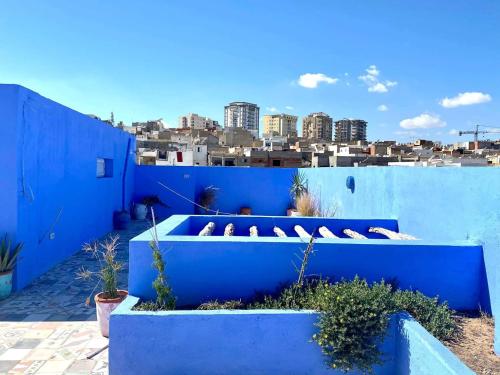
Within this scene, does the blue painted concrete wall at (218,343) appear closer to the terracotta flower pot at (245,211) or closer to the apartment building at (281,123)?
the terracotta flower pot at (245,211)

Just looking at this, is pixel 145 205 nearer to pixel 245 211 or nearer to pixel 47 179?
pixel 245 211

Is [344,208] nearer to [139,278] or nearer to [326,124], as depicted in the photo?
[139,278]

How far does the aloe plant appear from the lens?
17.7ft

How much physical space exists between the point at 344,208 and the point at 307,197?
106 inches

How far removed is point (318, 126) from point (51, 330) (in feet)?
282

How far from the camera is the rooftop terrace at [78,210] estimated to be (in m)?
3.90

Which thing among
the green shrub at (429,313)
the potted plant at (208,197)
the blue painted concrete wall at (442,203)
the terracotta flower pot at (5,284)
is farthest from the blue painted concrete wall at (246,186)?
the green shrub at (429,313)

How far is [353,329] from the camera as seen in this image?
3160 millimetres

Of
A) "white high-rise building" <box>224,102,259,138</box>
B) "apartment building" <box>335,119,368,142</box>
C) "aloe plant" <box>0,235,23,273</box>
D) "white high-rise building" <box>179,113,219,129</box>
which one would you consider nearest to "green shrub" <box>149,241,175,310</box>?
"aloe plant" <box>0,235,23,273</box>

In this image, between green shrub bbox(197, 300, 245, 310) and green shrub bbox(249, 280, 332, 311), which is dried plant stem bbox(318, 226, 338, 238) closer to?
green shrub bbox(249, 280, 332, 311)

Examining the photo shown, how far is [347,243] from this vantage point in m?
4.02

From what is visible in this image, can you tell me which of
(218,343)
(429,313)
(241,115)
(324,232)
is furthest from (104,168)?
(241,115)

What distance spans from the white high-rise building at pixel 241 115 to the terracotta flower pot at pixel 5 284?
8256 centimetres

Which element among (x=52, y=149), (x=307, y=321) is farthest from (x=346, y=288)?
(x=52, y=149)
